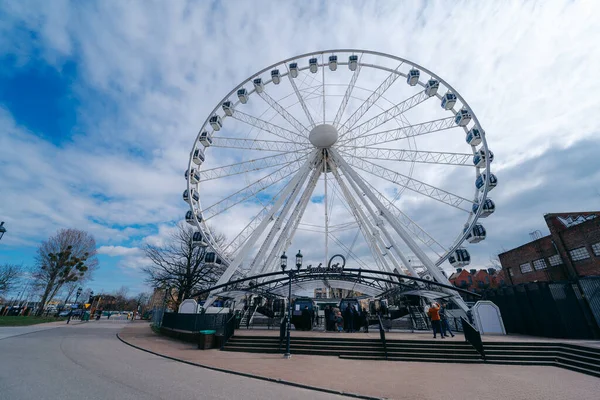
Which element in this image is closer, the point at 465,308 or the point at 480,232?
the point at 465,308

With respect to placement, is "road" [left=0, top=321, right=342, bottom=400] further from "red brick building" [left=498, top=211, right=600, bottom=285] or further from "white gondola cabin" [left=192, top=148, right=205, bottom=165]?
"red brick building" [left=498, top=211, right=600, bottom=285]

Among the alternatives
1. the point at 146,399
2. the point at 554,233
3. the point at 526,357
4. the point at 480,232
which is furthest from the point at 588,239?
the point at 146,399

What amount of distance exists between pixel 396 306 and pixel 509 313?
1152 cm

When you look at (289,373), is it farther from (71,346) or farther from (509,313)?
(509,313)

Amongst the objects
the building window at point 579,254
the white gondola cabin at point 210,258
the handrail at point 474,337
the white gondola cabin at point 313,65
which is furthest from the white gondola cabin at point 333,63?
the building window at point 579,254

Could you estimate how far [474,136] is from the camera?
18.3 meters

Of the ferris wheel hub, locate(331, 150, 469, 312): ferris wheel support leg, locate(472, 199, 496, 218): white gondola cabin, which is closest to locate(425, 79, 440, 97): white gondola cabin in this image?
the ferris wheel hub

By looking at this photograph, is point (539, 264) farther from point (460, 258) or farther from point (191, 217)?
point (191, 217)

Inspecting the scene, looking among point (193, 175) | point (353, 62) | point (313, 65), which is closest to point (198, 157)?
point (193, 175)

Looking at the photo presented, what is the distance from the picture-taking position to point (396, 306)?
25.8 m

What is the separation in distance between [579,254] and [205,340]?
108 feet

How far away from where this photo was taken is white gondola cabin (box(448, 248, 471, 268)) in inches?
715

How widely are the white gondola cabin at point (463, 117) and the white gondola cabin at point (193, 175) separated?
20844 mm

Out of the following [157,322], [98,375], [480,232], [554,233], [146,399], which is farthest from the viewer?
[554,233]
